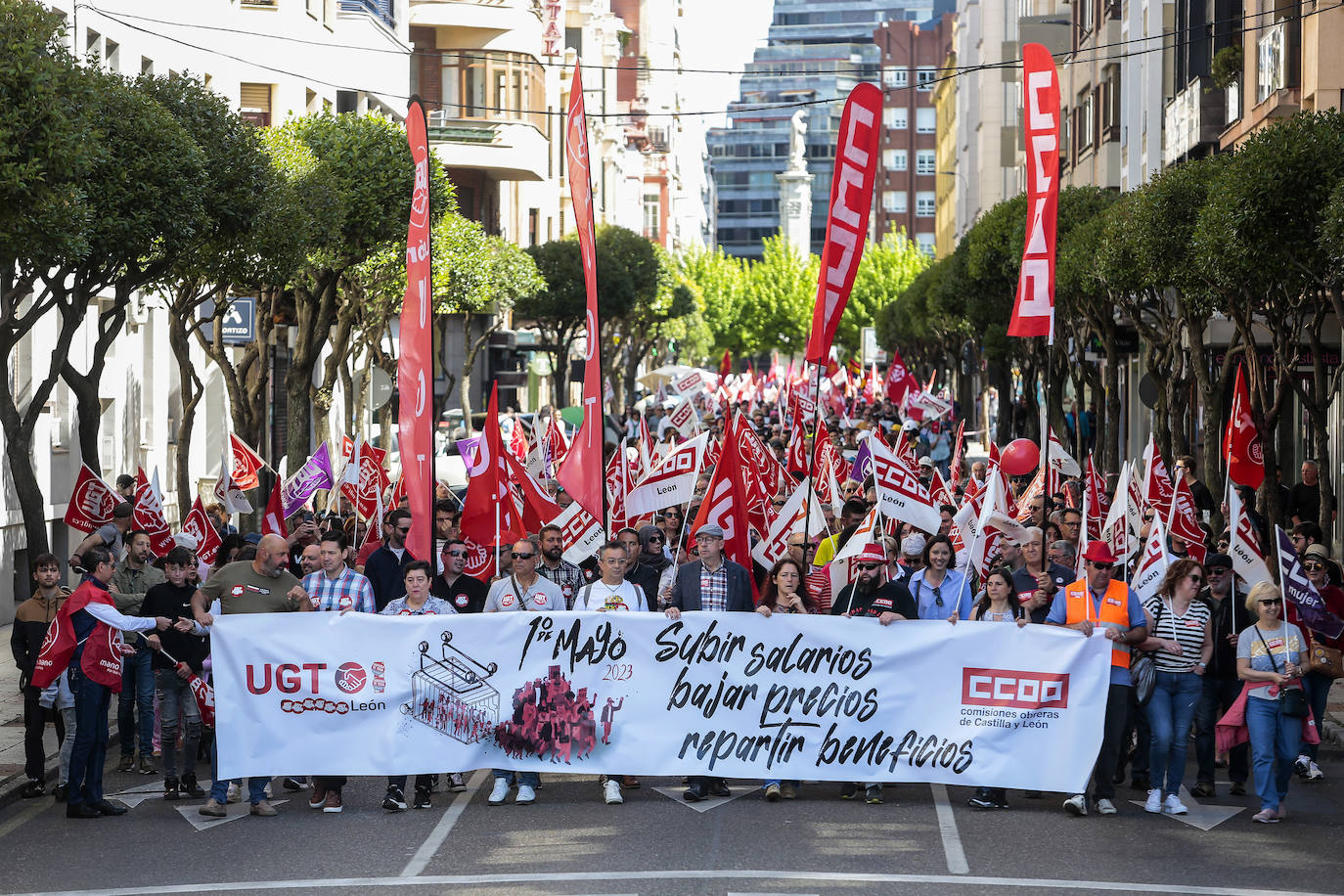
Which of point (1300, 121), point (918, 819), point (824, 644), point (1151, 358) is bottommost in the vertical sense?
point (918, 819)

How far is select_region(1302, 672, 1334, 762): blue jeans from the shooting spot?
12.3m

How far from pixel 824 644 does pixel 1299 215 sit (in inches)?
372

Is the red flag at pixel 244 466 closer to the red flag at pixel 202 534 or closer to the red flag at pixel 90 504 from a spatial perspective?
the red flag at pixel 90 504

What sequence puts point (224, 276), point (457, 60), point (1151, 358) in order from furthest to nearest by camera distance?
point (457, 60) < point (1151, 358) < point (224, 276)

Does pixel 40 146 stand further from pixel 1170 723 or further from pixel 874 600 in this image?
pixel 1170 723

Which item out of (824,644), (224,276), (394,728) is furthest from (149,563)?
(224,276)

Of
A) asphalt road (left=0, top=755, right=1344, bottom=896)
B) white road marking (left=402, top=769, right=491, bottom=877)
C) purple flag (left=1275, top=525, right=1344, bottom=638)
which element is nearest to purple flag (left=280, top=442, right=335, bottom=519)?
white road marking (left=402, top=769, right=491, bottom=877)

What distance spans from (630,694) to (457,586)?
4.98 feet

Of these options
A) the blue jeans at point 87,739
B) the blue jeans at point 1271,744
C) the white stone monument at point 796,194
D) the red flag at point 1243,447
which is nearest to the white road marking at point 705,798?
the blue jeans at point 1271,744

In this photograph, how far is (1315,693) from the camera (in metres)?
12.4

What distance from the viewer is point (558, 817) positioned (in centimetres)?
1087

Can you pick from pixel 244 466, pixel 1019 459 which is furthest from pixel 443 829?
pixel 1019 459

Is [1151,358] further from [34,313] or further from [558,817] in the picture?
[558,817]

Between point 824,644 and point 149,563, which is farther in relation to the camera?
point 149,563
